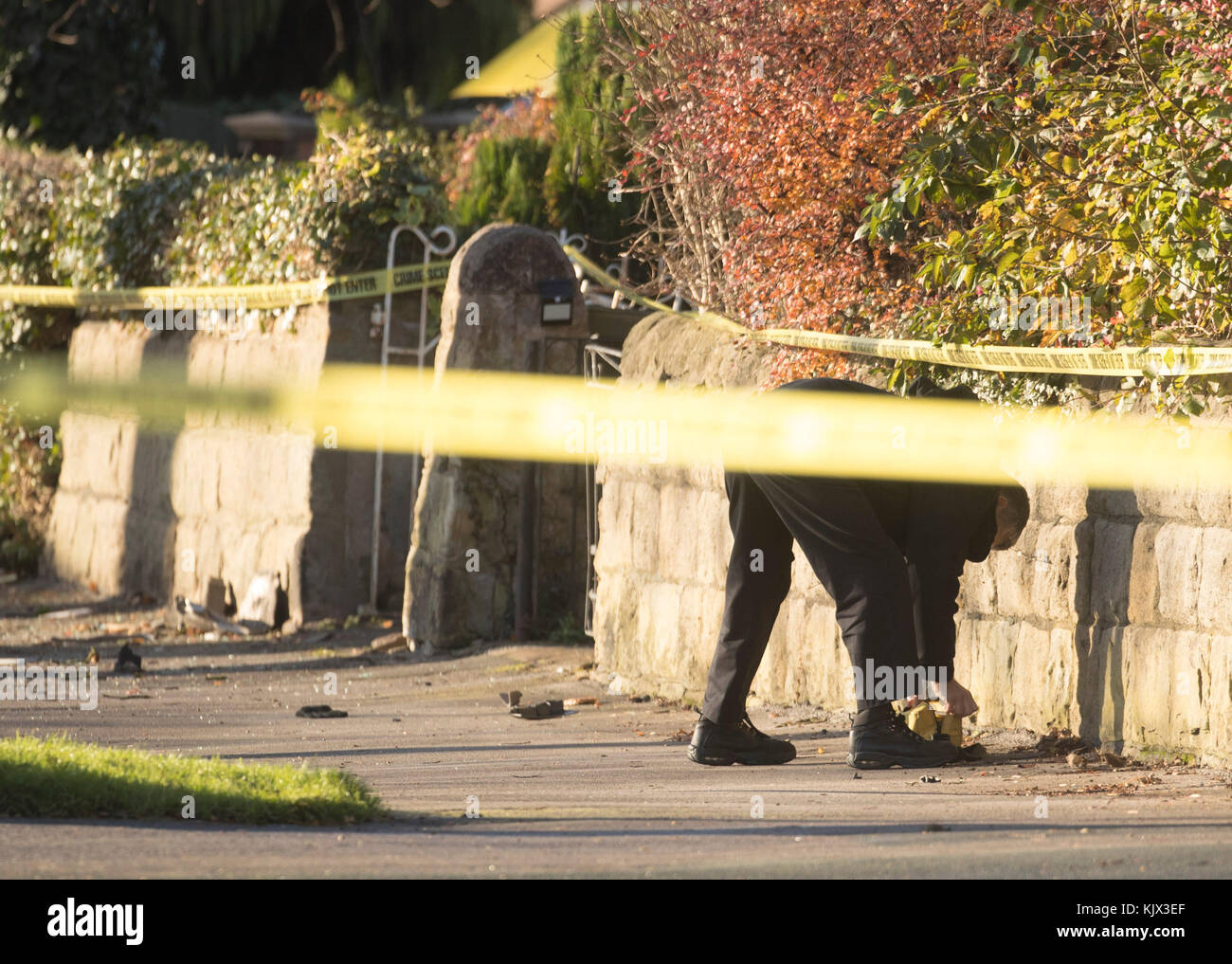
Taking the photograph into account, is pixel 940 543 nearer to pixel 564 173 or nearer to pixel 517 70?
pixel 564 173

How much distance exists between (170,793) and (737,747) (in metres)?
2.21

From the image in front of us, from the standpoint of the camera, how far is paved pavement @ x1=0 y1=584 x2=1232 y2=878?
461 cm

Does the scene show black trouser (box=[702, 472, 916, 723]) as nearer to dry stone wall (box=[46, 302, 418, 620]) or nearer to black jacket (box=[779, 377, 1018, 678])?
black jacket (box=[779, 377, 1018, 678])

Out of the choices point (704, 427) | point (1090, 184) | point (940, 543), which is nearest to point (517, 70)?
point (704, 427)

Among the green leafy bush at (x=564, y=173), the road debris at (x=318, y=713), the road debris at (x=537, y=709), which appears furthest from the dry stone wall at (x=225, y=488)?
the road debris at (x=537, y=709)

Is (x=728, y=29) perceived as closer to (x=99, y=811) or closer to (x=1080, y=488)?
(x=1080, y=488)

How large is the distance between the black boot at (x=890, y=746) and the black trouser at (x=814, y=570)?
0.09 metres

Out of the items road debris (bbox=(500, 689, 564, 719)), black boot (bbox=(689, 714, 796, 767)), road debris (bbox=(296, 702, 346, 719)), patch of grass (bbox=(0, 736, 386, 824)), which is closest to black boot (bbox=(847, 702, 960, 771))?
black boot (bbox=(689, 714, 796, 767))

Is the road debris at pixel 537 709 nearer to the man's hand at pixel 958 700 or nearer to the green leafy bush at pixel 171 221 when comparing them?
the man's hand at pixel 958 700

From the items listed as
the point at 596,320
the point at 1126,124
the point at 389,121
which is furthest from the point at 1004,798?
the point at 389,121

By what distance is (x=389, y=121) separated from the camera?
67.7 feet

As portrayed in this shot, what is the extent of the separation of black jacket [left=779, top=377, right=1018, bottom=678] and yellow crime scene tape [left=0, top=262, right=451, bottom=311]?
5446 millimetres

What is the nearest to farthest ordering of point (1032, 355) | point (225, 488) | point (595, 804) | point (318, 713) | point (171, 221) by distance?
point (595, 804) < point (1032, 355) < point (318, 713) < point (225, 488) < point (171, 221)

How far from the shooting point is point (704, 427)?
27.9ft
